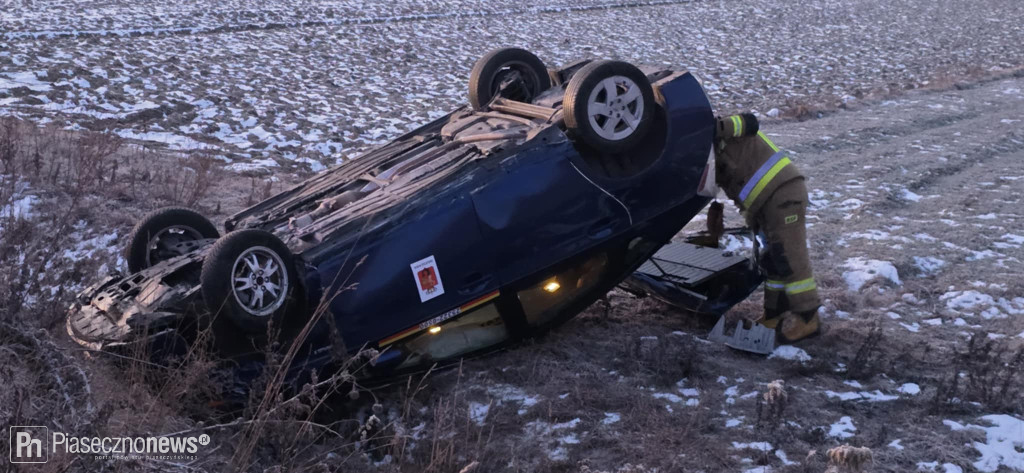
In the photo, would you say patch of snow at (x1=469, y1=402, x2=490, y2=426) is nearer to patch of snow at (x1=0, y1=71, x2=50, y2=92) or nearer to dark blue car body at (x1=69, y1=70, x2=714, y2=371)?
dark blue car body at (x1=69, y1=70, x2=714, y2=371)

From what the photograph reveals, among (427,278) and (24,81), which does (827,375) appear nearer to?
(427,278)

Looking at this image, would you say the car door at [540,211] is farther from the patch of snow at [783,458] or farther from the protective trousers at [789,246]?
the patch of snow at [783,458]

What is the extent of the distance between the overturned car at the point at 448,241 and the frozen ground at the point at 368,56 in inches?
174

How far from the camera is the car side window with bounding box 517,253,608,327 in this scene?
5184 millimetres

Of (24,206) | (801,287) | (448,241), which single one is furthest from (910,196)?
(24,206)

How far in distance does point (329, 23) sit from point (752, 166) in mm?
16432

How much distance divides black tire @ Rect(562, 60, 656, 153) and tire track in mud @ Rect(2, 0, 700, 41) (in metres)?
13.2

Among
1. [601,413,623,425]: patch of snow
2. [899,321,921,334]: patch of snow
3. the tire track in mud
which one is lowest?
[899,321,921,334]: patch of snow

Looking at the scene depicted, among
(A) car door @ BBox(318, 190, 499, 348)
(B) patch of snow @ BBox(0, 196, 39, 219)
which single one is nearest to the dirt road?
(A) car door @ BBox(318, 190, 499, 348)

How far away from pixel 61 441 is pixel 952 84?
17.0 m

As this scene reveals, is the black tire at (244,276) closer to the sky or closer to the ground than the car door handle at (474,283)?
closer to the sky

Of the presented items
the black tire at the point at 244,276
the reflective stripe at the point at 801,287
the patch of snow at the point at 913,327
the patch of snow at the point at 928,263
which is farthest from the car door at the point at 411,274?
the patch of snow at the point at 928,263

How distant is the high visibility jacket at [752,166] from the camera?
5633 mm

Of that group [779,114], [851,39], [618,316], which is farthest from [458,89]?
[851,39]
